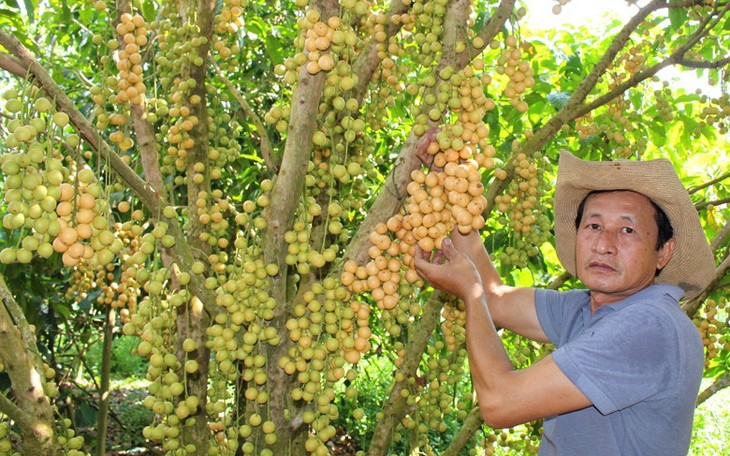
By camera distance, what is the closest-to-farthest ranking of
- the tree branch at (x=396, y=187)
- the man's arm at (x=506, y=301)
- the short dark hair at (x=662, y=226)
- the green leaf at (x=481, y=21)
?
the tree branch at (x=396, y=187) < the short dark hair at (x=662, y=226) < the man's arm at (x=506, y=301) < the green leaf at (x=481, y=21)

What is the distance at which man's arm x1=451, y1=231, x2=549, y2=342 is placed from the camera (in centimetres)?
229

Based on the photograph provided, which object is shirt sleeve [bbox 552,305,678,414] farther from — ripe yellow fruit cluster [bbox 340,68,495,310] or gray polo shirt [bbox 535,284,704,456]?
ripe yellow fruit cluster [bbox 340,68,495,310]

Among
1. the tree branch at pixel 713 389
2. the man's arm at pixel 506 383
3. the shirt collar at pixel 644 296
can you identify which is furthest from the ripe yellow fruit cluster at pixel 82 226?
the tree branch at pixel 713 389

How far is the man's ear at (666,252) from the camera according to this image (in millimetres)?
1991

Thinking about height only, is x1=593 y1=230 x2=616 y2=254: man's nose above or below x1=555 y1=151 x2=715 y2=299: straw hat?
below

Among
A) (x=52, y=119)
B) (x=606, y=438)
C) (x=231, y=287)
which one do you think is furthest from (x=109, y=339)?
(x=606, y=438)

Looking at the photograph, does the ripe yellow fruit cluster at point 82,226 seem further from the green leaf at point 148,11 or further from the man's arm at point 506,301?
the green leaf at point 148,11

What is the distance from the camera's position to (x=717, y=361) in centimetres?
395

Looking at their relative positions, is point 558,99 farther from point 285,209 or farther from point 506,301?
point 285,209

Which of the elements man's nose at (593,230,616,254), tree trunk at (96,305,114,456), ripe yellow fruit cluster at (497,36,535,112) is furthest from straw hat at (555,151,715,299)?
tree trunk at (96,305,114,456)

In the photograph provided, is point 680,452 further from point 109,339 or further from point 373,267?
point 109,339

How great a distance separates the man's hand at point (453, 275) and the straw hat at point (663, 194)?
486 millimetres

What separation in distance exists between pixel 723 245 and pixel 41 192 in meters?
3.39

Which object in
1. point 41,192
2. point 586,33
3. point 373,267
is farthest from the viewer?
point 586,33
